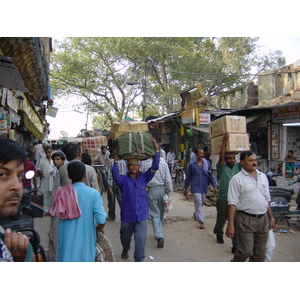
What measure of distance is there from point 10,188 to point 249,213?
294 cm

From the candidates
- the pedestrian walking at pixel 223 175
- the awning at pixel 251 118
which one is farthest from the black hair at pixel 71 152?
the awning at pixel 251 118

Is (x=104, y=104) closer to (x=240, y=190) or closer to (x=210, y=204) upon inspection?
(x=210, y=204)

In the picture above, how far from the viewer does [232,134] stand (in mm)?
5246

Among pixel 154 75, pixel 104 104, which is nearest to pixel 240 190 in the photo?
pixel 154 75

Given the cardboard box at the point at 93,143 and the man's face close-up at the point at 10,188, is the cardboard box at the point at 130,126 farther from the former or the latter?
the cardboard box at the point at 93,143

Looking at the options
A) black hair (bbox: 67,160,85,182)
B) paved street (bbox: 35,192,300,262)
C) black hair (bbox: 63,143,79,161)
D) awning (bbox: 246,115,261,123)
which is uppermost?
awning (bbox: 246,115,261,123)

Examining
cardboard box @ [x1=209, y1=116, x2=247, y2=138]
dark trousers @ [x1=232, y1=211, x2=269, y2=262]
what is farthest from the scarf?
cardboard box @ [x1=209, y1=116, x2=247, y2=138]

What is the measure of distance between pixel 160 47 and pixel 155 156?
50.8 feet

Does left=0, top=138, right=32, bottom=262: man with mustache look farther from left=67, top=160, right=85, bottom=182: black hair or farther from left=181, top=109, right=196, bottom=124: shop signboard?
left=181, top=109, right=196, bottom=124: shop signboard

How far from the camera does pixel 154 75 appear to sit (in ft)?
69.3

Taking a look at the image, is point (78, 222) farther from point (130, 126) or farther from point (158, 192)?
point (130, 126)

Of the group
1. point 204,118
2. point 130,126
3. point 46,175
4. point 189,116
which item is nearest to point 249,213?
point 130,126

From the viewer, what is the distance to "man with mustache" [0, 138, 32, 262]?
144 centimetres

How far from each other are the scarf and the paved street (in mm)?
2011
